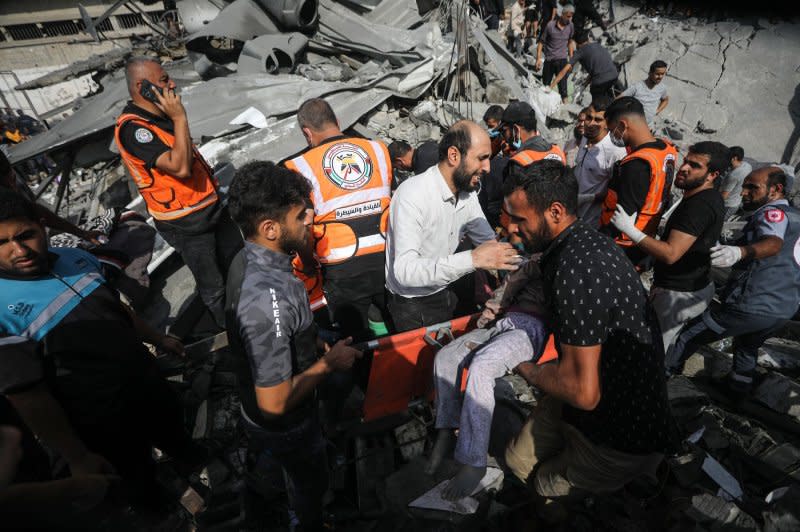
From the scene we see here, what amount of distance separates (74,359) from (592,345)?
276 centimetres

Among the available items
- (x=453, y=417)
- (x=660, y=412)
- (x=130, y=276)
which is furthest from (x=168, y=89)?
(x=660, y=412)

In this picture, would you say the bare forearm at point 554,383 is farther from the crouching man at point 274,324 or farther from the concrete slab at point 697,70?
the concrete slab at point 697,70

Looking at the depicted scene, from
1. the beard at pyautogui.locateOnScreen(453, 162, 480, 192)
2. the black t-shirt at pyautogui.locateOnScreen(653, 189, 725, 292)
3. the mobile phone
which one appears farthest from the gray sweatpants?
the mobile phone

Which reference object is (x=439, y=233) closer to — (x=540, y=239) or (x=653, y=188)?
(x=540, y=239)

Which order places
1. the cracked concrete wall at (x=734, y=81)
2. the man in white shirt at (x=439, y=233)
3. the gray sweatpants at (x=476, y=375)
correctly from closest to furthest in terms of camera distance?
the gray sweatpants at (x=476, y=375) → the man in white shirt at (x=439, y=233) → the cracked concrete wall at (x=734, y=81)

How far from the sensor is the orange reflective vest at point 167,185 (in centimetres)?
329

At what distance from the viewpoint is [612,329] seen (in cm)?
186

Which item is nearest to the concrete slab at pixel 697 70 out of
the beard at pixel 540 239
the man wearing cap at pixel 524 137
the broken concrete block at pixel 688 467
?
the man wearing cap at pixel 524 137

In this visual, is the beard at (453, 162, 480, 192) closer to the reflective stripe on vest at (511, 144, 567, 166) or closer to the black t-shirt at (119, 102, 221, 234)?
the reflective stripe on vest at (511, 144, 567, 166)

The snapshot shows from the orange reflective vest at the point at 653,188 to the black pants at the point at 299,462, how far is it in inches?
121

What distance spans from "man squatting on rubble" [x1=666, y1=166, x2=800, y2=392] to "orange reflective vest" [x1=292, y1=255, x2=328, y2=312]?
321 cm

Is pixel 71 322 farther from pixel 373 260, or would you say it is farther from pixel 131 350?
pixel 373 260

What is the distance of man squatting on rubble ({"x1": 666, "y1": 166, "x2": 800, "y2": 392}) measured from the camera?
3084 mm

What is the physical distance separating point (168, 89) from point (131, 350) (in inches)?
88.4
